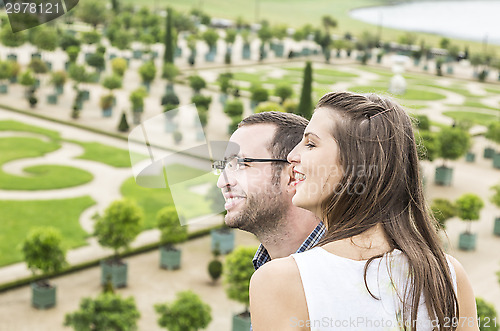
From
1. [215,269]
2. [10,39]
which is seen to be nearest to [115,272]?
[215,269]

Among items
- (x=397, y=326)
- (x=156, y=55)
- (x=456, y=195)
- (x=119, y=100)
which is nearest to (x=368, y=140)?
(x=397, y=326)

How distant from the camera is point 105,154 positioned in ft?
86.9

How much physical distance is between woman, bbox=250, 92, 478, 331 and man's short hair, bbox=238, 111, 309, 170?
1.13 feet

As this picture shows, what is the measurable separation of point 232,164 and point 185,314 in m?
11.3

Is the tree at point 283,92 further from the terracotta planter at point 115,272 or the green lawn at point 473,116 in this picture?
the terracotta planter at point 115,272

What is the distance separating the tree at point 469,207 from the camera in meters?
20.3

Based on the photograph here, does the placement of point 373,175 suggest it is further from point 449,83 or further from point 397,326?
point 449,83

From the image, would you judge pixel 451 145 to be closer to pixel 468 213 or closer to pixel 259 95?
pixel 468 213

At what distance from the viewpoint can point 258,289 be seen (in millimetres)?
2037

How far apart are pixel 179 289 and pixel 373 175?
14963 millimetres

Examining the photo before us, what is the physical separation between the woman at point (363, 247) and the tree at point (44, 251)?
14.1 meters

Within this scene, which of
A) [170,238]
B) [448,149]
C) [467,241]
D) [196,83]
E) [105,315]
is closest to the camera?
[105,315]

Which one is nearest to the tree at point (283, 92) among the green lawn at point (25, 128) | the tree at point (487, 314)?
the green lawn at point (25, 128)

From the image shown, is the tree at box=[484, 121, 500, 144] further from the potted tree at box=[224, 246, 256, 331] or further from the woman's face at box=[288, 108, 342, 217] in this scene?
the woman's face at box=[288, 108, 342, 217]
